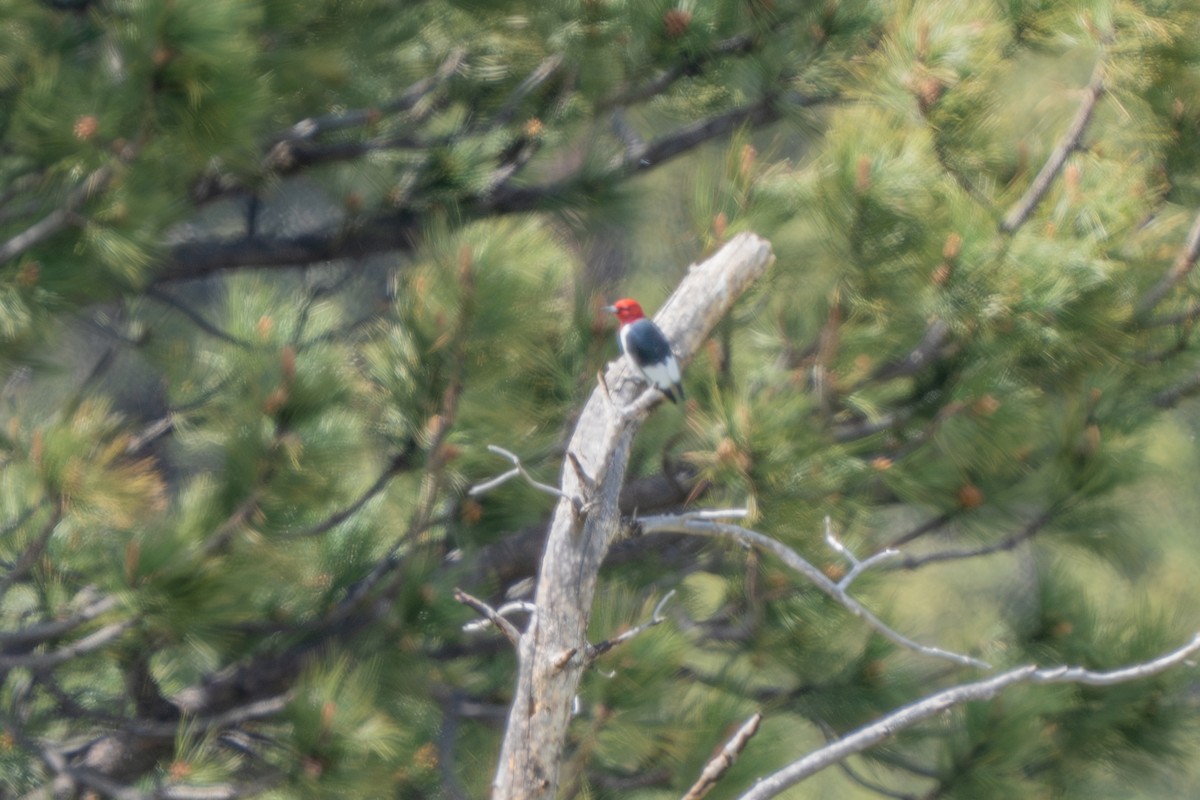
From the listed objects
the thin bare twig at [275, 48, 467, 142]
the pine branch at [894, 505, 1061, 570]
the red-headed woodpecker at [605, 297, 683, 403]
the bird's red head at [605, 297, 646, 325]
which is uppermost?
the thin bare twig at [275, 48, 467, 142]

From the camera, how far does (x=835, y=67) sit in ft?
4.97

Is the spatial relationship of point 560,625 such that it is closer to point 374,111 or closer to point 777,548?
point 777,548

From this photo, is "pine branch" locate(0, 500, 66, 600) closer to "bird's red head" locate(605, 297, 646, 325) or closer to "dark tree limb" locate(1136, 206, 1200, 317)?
"bird's red head" locate(605, 297, 646, 325)

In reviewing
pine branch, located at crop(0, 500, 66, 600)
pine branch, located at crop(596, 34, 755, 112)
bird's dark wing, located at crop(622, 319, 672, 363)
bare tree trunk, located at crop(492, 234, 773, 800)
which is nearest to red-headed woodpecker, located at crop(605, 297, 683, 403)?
bird's dark wing, located at crop(622, 319, 672, 363)

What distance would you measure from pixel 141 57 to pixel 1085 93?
104 cm

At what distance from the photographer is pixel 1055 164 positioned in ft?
4.43

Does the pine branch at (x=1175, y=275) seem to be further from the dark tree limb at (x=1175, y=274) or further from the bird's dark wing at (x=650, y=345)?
the bird's dark wing at (x=650, y=345)

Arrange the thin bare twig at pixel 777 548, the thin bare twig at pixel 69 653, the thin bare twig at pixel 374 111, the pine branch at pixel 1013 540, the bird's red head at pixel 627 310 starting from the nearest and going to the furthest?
the thin bare twig at pixel 777 548
the thin bare twig at pixel 69 653
the bird's red head at pixel 627 310
the thin bare twig at pixel 374 111
the pine branch at pixel 1013 540

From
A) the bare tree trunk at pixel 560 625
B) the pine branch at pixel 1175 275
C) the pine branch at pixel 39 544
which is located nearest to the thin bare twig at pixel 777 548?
the bare tree trunk at pixel 560 625

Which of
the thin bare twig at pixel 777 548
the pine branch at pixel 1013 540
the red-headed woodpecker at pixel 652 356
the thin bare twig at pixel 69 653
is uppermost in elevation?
the red-headed woodpecker at pixel 652 356

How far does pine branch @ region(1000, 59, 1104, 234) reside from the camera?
1.34 m

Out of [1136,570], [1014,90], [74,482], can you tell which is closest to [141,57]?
[74,482]

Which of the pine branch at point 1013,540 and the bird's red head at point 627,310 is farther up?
the bird's red head at point 627,310

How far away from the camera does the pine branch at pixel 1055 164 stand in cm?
134
